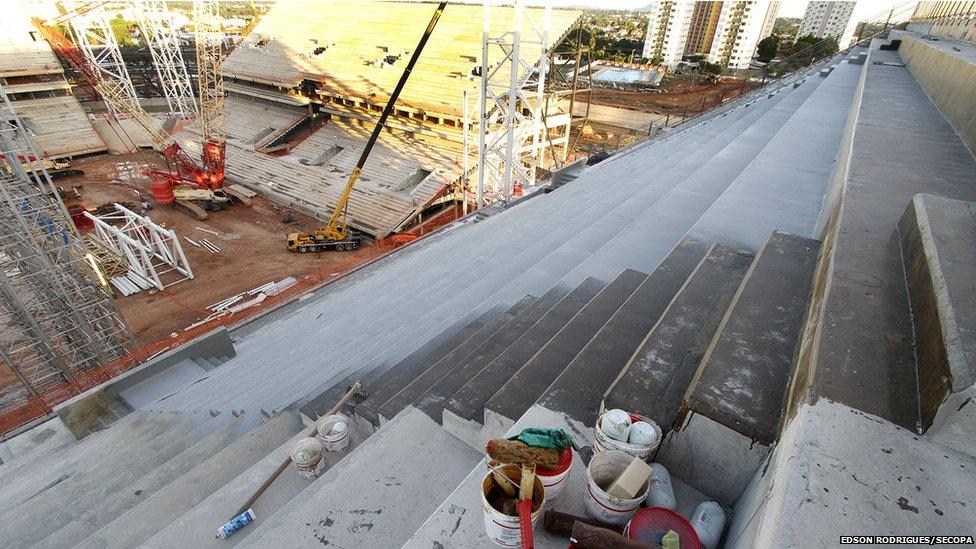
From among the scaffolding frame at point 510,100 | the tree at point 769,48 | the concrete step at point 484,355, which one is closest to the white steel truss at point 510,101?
the scaffolding frame at point 510,100

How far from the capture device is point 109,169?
26953 mm

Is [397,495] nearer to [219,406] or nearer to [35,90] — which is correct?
[219,406]

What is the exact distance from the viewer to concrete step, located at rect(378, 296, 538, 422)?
332 cm

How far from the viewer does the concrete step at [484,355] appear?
3.04m

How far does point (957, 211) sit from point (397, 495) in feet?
11.1

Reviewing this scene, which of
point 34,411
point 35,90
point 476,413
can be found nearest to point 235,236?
point 34,411

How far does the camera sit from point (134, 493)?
3613mm

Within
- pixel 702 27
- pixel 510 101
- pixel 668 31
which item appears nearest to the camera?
pixel 510 101

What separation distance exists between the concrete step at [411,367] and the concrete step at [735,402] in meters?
2.31

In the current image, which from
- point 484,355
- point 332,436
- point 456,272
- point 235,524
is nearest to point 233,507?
point 235,524

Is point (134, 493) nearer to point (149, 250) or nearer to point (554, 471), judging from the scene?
point (554, 471)

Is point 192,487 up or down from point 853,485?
down

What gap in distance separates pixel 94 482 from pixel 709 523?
17.3ft

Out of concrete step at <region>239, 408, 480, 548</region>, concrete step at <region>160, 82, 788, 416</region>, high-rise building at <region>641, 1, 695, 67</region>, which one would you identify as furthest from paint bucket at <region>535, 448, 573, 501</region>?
high-rise building at <region>641, 1, 695, 67</region>
